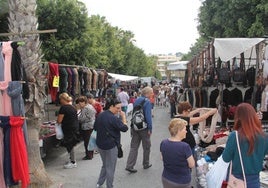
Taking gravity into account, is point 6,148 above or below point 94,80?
below

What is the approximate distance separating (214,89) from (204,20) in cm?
1323

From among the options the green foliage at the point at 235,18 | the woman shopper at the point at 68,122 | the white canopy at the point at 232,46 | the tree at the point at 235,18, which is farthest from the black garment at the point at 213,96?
the tree at the point at 235,18

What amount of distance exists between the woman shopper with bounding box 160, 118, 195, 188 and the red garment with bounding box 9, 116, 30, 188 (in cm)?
230

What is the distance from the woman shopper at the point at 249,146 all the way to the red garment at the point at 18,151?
3180 millimetres

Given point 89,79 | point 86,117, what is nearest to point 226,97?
point 86,117

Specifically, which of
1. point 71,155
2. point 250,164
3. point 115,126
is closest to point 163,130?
point 71,155

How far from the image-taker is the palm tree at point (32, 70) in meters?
6.72

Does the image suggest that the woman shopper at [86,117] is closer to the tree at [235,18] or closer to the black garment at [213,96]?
the black garment at [213,96]

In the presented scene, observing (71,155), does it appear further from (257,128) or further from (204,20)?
(204,20)

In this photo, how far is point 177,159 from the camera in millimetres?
4520

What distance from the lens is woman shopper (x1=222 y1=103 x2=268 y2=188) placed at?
4.03 metres

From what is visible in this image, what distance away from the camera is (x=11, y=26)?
6785mm

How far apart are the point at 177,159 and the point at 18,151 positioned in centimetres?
255

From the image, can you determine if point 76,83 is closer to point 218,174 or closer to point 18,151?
point 18,151
